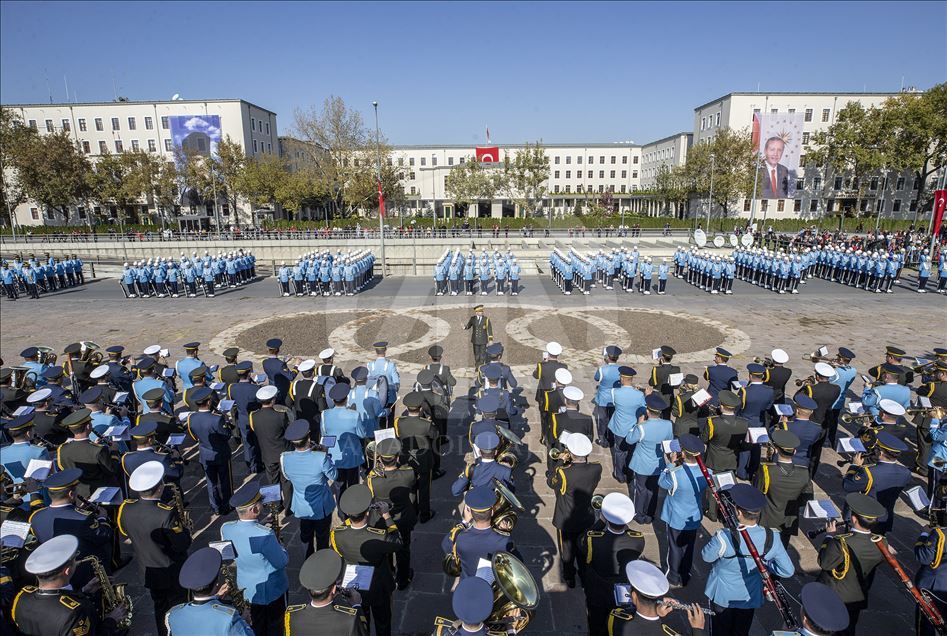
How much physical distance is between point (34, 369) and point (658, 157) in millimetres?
87883

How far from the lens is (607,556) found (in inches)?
176

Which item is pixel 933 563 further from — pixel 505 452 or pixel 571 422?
pixel 505 452

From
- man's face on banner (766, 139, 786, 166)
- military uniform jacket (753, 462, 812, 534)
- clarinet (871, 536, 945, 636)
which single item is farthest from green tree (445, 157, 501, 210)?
clarinet (871, 536, 945, 636)

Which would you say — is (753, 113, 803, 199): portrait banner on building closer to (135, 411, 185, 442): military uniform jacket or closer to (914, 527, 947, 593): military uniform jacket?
(914, 527, 947, 593): military uniform jacket

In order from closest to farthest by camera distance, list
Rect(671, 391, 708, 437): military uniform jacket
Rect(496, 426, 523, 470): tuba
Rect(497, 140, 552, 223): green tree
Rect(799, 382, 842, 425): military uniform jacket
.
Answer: Rect(496, 426, 523, 470): tuba
Rect(671, 391, 708, 437): military uniform jacket
Rect(799, 382, 842, 425): military uniform jacket
Rect(497, 140, 552, 223): green tree

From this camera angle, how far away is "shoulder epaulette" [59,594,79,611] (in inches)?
145

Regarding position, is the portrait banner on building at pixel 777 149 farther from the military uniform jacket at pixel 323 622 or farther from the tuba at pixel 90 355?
the military uniform jacket at pixel 323 622

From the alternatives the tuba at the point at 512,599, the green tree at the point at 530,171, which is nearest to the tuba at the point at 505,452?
the tuba at the point at 512,599

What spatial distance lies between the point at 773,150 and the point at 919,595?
68.0m

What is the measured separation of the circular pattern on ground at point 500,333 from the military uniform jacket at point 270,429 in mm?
6502

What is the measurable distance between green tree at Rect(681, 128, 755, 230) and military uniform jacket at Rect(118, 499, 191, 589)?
5802 cm

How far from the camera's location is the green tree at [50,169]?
48594 mm

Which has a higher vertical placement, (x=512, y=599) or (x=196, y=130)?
(x=196, y=130)

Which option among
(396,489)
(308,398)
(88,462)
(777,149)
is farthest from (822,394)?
(777,149)
